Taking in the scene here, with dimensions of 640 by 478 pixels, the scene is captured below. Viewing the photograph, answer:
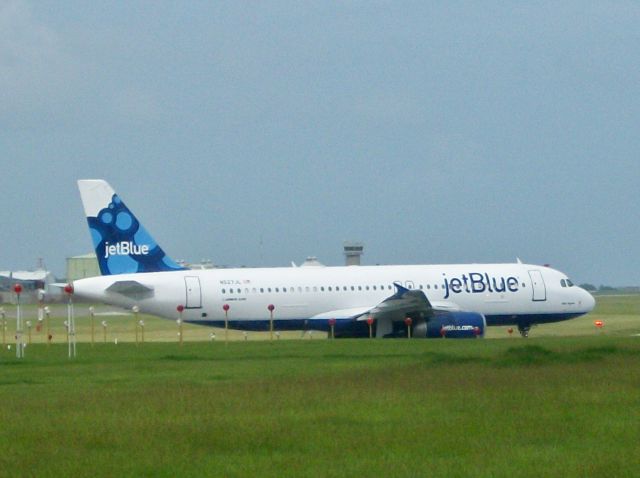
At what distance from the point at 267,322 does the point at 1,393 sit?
24.5 metres

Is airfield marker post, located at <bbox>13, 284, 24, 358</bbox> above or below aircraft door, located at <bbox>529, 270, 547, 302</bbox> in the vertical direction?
below

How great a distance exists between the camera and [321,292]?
46.3 metres

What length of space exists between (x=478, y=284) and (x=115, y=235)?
12893mm

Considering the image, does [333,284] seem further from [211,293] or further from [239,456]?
[239,456]

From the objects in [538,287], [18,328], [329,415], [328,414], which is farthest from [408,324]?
[329,415]

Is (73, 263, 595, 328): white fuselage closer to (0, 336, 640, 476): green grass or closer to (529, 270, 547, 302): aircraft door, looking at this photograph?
(529, 270, 547, 302): aircraft door

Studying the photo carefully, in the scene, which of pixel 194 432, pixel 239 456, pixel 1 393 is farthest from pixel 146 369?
pixel 239 456

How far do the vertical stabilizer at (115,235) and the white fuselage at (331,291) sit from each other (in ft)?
1.68

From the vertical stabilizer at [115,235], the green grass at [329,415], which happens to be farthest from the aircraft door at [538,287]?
the green grass at [329,415]

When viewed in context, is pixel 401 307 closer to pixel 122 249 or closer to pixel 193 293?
pixel 193 293

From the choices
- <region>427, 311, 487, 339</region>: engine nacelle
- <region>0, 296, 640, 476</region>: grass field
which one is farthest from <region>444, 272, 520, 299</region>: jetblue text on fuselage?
<region>0, 296, 640, 476</region>: grass field

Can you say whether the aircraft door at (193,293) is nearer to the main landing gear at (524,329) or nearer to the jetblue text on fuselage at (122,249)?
the jetblue text on fuselage at (122,249)

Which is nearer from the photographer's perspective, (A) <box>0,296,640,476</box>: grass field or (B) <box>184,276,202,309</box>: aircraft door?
(A) <box>0,296,640,476</box>: grass field

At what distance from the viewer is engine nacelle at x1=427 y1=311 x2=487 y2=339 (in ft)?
145
